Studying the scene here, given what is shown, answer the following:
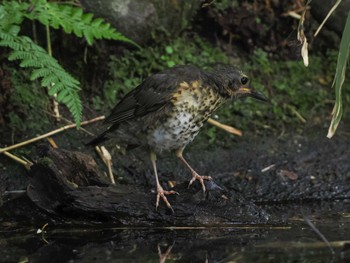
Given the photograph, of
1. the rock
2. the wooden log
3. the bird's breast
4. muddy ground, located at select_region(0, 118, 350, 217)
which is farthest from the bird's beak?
the rock

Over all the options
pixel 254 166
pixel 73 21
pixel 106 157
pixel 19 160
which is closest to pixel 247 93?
pixel 254 166

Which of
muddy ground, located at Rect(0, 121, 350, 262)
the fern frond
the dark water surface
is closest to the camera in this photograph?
the dark water surface

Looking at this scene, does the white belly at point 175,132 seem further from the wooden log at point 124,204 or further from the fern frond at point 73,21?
the fern frond at point 73,21

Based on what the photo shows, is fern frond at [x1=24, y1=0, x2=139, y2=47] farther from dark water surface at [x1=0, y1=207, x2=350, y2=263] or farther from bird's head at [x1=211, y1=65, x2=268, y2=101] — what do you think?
dark water surface at [x1=0, y1=207, x2=350, y2=263]

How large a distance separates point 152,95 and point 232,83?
612mm

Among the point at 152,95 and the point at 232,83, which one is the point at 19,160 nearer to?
the point at 152,95

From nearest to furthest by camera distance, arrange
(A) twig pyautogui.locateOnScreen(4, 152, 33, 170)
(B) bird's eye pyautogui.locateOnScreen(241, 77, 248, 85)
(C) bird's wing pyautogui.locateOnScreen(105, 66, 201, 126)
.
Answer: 1. (C) bird's wing pyautogui.locateOnScreen(105, 66, 201, 126)
2. (B) bird's eye pyautogui.locateOnScreen(241, 77, 248, 85)
3. (A) twig pyautogui.locateOnScreen(4, 152, 33, 170)

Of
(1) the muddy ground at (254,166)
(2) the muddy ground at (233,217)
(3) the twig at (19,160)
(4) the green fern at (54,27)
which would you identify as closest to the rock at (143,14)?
(4) the green fern at (54,27)

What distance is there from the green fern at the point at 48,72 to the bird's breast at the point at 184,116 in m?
0.62

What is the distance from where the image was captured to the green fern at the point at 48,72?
561cm

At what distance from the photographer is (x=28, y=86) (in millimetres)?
6715

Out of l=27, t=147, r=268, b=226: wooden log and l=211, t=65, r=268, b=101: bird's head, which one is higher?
l=211, t=65, r=268, b=101: bird's head

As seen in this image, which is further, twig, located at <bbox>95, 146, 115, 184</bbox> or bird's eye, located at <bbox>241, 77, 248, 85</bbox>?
twig, located at <bbox>95, 146, 115, 184</bbox>

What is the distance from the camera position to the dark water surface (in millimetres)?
4285
